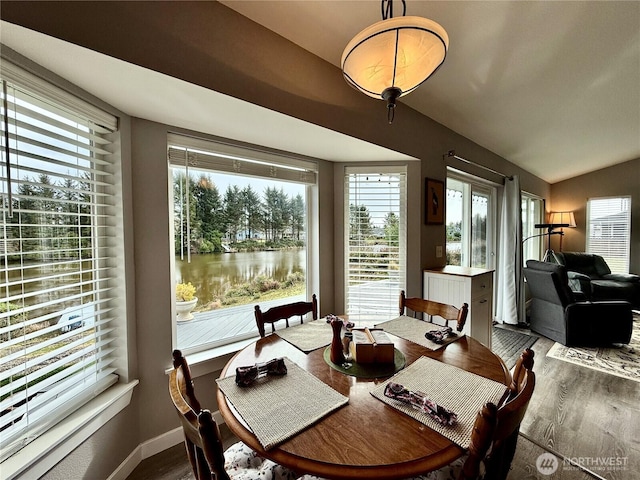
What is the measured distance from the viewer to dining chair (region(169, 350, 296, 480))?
63cm

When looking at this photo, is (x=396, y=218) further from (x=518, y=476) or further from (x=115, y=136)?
(x=115, y=136)

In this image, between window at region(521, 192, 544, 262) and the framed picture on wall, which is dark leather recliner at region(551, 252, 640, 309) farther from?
the framed picture on wall

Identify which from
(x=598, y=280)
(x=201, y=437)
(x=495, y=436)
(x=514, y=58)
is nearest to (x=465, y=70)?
(x=514, y=58)

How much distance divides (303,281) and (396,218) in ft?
3.45

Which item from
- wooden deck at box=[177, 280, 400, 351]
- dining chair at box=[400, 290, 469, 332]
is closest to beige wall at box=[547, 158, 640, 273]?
wooden deck at box=[177, 280, 400, 351]

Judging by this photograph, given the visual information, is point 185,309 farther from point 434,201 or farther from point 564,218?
point 564,218

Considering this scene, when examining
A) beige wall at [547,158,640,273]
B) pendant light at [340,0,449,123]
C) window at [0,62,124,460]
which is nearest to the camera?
pendant light at [340,0,449,123]

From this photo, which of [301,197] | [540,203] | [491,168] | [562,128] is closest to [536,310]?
[491,168]

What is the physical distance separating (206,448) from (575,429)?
245 centimetres

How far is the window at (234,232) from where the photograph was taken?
1737mm

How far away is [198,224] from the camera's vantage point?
1.81 metres

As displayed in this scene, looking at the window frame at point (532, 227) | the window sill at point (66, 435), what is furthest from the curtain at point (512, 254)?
the window sill at point (66, 435)

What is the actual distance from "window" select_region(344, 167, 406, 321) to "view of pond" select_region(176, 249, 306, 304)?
55cm

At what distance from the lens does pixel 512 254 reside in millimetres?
3746
